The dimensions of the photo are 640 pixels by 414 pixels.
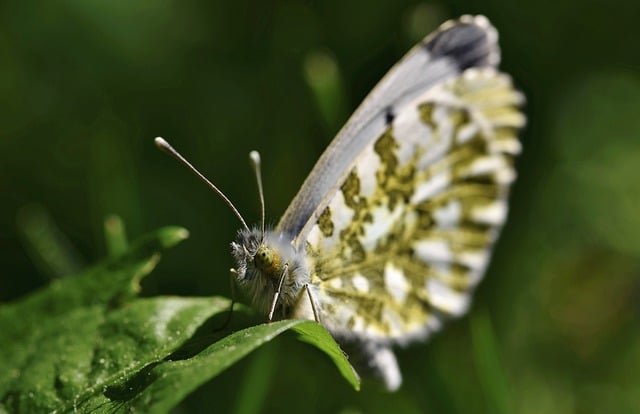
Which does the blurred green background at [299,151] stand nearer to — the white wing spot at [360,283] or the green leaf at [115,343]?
the white wing spot at [360,283]

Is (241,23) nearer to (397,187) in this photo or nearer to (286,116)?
(286,116)

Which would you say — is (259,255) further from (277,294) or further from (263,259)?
(277,294)

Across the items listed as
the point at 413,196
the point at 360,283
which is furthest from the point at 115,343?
the point at 413,196

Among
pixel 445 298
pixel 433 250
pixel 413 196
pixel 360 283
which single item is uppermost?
pixel 413 196

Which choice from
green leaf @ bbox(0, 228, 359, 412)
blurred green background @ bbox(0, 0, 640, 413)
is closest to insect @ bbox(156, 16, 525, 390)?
green leaf @ bbox(0, 228, 359, 412)

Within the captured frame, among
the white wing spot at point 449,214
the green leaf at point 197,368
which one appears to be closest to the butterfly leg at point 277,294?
the green leaf at point 197,368

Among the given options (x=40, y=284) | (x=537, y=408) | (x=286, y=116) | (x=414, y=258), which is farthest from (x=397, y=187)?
(x=40, y=284)
